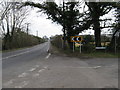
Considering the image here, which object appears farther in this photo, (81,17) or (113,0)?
(81,17)

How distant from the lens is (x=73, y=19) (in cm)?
1592

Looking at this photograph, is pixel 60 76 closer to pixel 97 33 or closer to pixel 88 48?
pixel 88 48

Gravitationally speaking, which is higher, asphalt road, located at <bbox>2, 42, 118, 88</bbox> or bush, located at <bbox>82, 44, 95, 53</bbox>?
bush, located at <bbox>82, 44, 95, 53</bbox>

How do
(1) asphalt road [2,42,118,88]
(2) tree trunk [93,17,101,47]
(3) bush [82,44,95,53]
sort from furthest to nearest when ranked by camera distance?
(2) tree trunk [93,17,101,47] → (3) bush [82,44,95,53] → (1) asphalt road [2,42,118,88]

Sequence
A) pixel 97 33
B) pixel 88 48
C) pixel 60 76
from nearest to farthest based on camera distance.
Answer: pixel 60 76, pixel 88 48, pixel 97 33

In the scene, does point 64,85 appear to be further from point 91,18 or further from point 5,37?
point 5,37

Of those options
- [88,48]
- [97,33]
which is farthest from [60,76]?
[97,33]

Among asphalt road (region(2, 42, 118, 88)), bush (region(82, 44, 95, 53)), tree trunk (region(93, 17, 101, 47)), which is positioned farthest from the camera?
tree trunk (region(93, 17, 101, 47))

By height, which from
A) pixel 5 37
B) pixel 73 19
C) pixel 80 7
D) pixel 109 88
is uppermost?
pixel 80 7

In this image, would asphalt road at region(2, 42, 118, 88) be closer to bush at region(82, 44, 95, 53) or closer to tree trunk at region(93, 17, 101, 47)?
bush at region(82, 44, 95, 53)

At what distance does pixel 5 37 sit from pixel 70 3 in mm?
17740

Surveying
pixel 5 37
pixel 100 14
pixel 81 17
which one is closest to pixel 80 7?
pixel 81 17

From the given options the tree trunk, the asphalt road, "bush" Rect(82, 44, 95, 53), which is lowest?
the asphalt road

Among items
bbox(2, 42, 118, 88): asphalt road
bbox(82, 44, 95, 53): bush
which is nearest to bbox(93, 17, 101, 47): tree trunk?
bbox(82, 44, 95, 53): bush
